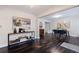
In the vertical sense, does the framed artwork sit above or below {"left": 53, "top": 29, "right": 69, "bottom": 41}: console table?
above

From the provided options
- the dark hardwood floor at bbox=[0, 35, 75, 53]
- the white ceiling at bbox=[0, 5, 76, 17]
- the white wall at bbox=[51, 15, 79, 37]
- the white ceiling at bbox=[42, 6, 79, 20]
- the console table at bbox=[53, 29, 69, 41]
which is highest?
the white ceiling at bbox=[0, 5, 76, 17]

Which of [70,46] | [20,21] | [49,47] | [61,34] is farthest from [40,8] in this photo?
[70,46]

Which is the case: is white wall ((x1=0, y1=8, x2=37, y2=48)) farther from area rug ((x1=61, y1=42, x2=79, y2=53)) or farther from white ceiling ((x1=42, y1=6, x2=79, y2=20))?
area rug ((x1=61, y1=42, x2=79, y2=53))

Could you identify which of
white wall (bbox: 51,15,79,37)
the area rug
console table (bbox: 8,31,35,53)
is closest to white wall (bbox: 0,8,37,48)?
console table (bbox: 8,31,35,53)

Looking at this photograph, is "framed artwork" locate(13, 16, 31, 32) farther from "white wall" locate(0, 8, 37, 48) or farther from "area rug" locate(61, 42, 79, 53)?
"area rug" locate(61, 42, 79, 53)

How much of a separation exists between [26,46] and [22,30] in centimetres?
35

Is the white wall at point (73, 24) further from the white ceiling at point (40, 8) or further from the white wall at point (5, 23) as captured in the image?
the white wall at point (5, 23)

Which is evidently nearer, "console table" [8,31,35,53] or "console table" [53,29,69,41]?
"console table" [8,31,35,53]

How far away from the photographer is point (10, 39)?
5.38 feet

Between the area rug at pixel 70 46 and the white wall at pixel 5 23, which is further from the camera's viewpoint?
the area rug at pixel 70 46

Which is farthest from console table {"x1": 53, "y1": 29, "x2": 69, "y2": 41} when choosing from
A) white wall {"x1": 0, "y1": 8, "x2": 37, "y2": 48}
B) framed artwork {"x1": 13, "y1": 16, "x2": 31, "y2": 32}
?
white wall {"x1": 0, "y1": 8, "x2": 37, "y2": 48}

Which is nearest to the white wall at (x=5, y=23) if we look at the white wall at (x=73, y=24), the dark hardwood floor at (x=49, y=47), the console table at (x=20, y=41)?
the console table at (x=20, y=41)
